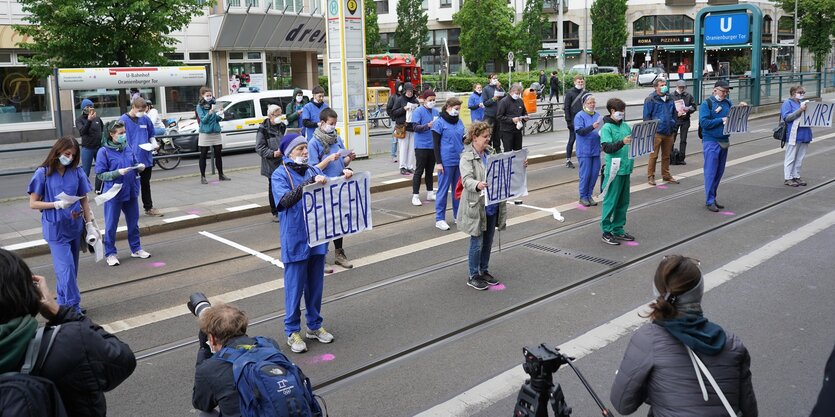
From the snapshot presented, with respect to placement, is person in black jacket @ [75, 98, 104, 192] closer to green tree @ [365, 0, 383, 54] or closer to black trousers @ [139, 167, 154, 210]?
black trousers @ [139, 167, 154, 210]

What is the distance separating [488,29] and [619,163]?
51622 mm

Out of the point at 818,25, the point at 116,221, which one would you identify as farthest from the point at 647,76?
the point at 116,221

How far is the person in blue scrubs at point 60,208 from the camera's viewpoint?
686 cm

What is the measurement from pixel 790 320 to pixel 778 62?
71.9 meters

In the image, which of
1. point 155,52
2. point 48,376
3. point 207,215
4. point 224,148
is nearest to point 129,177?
point 207,215

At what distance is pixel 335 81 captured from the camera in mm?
17766

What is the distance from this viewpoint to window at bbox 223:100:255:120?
68.8ft

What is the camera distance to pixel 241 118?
2117 cm

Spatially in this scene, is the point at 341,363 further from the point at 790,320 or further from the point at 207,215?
the point at 207,215

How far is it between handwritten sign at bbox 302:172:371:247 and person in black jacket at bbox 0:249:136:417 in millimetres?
2980

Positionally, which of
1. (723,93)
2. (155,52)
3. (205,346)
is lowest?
(205,346)

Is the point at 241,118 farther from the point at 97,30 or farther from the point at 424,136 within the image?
the point at 424,136

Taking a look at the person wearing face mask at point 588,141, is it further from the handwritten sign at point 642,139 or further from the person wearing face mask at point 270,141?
the person wearing face mask at point 270,141

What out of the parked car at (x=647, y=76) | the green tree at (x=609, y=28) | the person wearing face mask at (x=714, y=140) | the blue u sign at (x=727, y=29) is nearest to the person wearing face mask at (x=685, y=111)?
the person wearing face mask at (x=714, y=140)
